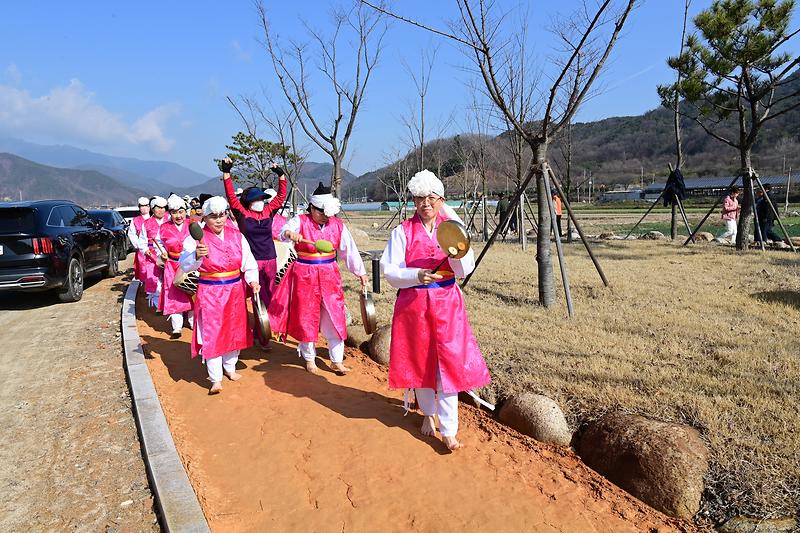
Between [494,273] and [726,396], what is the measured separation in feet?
19.8

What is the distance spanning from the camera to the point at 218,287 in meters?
4.76

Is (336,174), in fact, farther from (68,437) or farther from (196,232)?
(68,437)

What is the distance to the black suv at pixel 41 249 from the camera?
317 inches

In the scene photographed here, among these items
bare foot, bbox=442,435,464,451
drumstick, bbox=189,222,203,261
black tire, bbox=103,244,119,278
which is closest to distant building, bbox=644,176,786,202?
black tire, bbox=103,244,119,278

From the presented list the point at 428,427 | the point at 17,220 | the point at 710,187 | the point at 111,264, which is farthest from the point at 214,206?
Result: the point at 710,187

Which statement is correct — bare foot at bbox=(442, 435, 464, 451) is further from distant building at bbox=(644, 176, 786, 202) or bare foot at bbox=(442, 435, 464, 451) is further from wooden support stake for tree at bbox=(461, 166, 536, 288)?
distant building at bbox=(644, 176, 786, 202)

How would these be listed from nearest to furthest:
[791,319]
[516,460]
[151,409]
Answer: [516,460]
[151,409]
[791,319]

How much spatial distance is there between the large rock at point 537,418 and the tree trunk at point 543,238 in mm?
3273

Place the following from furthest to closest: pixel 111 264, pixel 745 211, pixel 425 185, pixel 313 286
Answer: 1. pixel 111 264
2. pixel 745 211
3. pixel 313 286
4. pixel 425 185

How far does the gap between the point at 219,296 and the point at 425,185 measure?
2.38m

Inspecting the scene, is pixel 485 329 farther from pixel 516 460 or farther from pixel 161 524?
pixel 161 524

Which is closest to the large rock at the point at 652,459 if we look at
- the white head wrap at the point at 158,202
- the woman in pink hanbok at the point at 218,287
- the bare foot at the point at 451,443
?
the bare foot at the point at 451,443

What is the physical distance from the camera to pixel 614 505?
9.76ft

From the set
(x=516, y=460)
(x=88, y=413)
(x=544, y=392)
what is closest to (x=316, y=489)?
(x=516, y=460)
